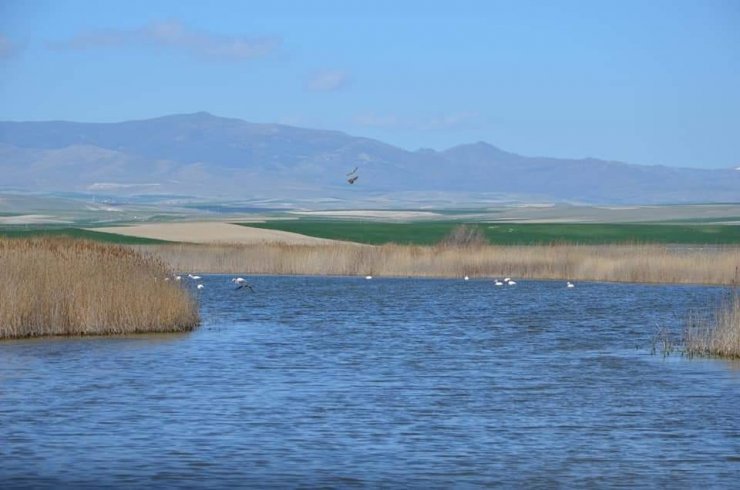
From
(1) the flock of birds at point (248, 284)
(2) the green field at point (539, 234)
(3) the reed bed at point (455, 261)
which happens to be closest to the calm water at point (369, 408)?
(1) the flock of birds at point (248, 284)

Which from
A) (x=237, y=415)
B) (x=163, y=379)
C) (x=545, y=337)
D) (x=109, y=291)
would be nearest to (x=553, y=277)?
(x=545, y=337)

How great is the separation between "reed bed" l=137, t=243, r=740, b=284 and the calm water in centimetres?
1340

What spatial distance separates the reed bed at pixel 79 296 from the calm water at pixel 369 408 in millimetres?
568

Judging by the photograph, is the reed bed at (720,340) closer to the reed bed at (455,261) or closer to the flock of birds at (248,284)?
the flock of birds at (248,284)

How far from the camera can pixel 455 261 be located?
48469 mm

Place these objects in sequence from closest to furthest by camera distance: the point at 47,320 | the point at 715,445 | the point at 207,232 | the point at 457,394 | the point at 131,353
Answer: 1. the point at 715,445
2. the point at 457,394
3. the point at 131,353
4. the point at 47,320
5. the point at 207,232

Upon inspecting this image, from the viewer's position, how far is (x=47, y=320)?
25.8m

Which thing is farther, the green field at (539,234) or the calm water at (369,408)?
the green field at (539,234)

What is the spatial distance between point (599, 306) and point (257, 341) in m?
11.6

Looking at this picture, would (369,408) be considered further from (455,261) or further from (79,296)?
(455,261)

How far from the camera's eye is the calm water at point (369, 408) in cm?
1458

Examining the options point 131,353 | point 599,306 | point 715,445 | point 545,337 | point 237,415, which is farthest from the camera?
point 599,306

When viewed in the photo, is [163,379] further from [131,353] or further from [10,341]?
[10,341]

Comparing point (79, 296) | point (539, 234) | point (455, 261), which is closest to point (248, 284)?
point (455, 261)
